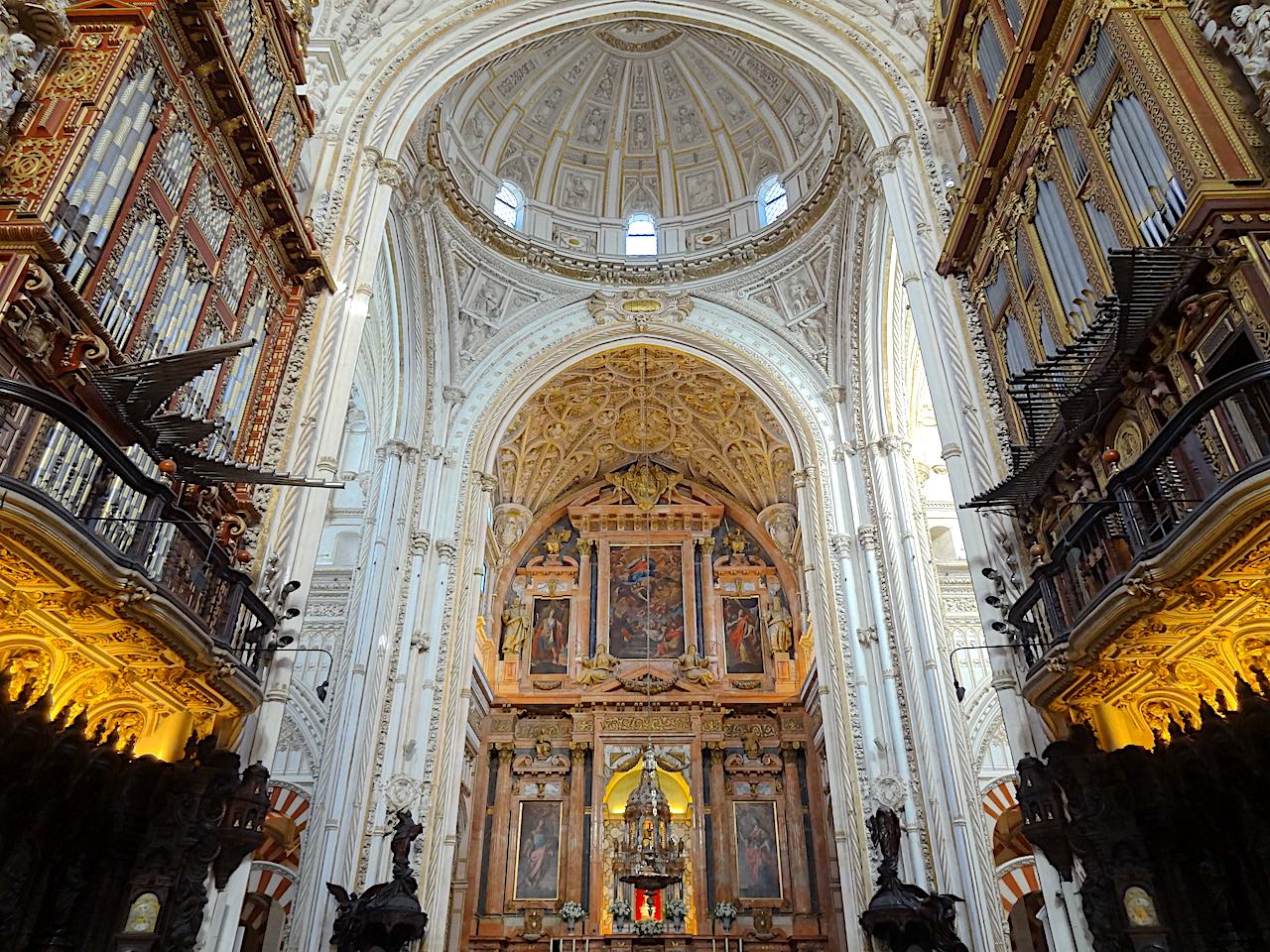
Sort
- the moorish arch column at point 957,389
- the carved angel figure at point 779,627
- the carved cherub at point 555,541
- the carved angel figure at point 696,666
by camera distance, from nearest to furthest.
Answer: the moorish arch column at point 957,389
the carved angel figure at point 696,666
the carved angel figure at point 779,627
the carved cherub at point 555,541

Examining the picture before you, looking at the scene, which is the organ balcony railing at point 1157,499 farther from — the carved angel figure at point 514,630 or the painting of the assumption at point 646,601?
the carved angel figure at point 514,630

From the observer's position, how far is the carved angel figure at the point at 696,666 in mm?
26969

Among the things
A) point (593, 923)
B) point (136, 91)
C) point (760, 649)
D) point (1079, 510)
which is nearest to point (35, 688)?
point (136, 91)

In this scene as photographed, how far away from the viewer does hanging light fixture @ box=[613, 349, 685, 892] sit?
2208 centimetres

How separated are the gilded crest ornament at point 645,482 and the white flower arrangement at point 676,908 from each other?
1208 centimetres

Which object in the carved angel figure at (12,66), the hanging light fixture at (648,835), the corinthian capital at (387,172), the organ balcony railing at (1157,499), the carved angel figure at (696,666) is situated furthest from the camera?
the carved angel figure at (696,666)

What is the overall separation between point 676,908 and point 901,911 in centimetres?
934

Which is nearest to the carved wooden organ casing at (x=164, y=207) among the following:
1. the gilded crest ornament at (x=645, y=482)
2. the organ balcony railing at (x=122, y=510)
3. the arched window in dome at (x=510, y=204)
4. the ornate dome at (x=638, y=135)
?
the organ balcony railing at (x=122, y=510)

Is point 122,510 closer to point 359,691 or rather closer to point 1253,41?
point 1253,41

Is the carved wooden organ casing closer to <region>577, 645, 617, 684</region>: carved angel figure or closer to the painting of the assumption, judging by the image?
<region>577, 645, 617, 684</region>: carved angel figure

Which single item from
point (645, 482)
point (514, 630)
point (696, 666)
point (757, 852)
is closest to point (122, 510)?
point (514, 630)

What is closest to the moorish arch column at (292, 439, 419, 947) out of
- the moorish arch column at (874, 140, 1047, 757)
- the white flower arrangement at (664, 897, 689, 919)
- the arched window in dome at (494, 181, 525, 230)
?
the arched window in dome at (494, 181, 525, 230)

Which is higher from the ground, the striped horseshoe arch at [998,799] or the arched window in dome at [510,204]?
the arched window in dome at [510,204]

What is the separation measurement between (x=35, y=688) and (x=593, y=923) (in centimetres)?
1823
